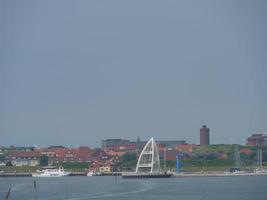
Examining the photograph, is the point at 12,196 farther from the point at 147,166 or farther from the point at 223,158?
the point at 223,158

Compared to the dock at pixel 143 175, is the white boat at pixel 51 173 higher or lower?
higher

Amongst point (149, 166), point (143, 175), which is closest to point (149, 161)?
point (149, 166)

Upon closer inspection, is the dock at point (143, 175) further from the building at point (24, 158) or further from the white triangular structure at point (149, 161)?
the building at point (24, 158)

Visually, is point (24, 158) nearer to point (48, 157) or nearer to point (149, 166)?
point (48, 157)

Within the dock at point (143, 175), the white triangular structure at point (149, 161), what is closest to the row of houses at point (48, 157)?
the white triangular structure at point (149, 161)

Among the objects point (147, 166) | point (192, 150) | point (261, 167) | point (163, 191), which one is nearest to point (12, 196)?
point (163, 191)

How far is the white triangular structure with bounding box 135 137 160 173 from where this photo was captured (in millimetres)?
142938

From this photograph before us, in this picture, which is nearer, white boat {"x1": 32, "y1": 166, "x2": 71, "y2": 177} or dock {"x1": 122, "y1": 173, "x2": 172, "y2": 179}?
dock {"x1": 122, "y1": 173, "x2": 172, "y2": 179}

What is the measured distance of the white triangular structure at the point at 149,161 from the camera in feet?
469

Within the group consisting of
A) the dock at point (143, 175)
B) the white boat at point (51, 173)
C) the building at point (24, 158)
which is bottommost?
the dock at point (143, 175)

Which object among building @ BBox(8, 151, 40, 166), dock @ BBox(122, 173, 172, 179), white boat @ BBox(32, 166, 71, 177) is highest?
building @ BBox(8, 151, 40, 166)

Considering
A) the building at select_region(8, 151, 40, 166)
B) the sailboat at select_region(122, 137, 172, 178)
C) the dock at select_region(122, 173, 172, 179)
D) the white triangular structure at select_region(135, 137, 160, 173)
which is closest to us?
the dock at select_region(122, 173, 172, 179)

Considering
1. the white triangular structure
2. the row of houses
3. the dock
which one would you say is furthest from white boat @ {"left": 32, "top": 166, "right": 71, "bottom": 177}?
the row of houses

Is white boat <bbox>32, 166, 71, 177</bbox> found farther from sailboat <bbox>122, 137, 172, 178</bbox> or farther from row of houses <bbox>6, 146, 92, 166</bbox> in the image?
row of houses <bbox>6, 146, 92, 166</bbox>
